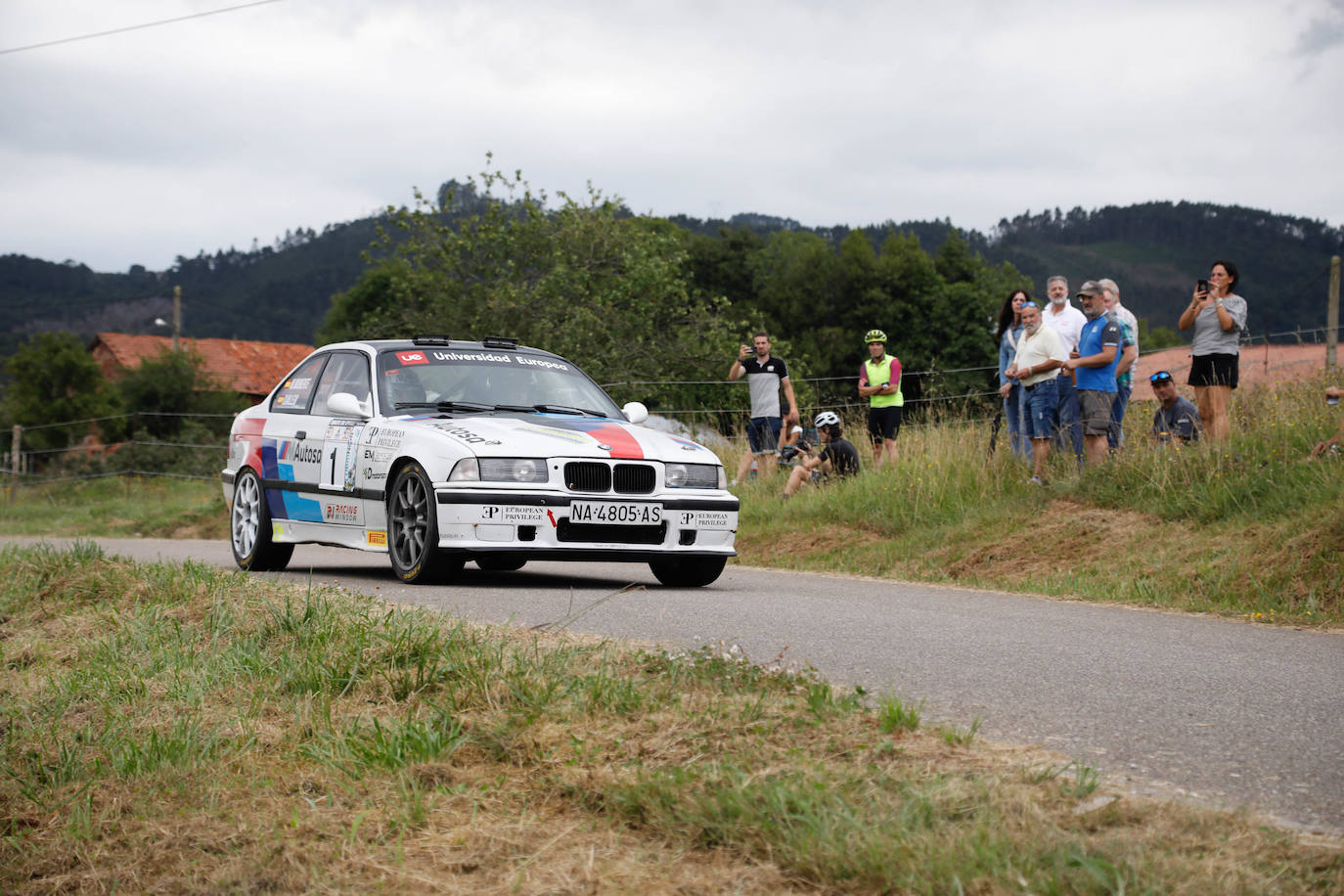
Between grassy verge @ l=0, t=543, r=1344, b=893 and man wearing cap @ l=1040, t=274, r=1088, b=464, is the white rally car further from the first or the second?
man wearing cap @ l=1040, t=274, r=1088, b=464

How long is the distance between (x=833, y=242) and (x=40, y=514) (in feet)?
229

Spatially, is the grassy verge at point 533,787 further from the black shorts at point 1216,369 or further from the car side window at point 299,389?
the black shorts at point 1216,369

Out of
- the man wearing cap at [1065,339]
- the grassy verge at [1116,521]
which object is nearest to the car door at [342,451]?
the grassy verge at [1116,521]

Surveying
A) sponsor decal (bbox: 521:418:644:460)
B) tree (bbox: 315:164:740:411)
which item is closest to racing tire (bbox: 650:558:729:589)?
sponsor decal (bbox: 521:418:644:460)

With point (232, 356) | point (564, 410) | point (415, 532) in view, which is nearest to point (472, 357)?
point (564, 410)

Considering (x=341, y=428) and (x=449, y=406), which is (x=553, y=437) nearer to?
(x=449, y=406)

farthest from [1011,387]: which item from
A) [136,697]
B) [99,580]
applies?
[136,697]

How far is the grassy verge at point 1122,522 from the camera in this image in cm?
873

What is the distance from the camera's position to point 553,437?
8.84 metres

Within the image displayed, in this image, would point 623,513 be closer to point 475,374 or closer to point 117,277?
point 475,374

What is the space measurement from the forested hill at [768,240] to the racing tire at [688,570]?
79338mm

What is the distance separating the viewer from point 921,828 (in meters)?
3.04

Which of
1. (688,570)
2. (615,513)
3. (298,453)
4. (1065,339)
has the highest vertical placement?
(1065,339)

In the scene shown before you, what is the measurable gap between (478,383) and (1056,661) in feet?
16.9
